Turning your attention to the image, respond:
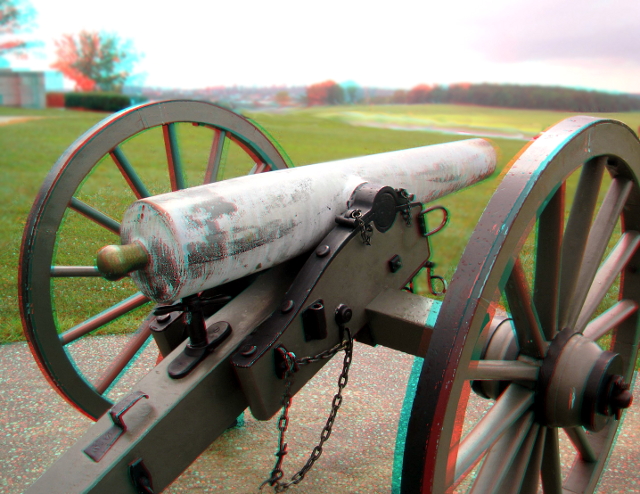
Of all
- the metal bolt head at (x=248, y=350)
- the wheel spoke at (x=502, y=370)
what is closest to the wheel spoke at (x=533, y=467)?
the wheel spoke at (x=502, y=370)

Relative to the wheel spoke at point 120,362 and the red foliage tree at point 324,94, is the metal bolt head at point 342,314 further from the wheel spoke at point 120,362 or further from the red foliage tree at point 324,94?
the wheel spoke at point 120,362

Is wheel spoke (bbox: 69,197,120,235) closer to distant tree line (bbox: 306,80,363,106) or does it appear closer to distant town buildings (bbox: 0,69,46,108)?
distant tree line (bbox: 306,80,363,106)

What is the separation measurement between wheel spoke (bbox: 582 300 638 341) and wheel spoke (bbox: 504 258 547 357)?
375mm

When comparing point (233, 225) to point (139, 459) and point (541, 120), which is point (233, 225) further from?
point (541, 120)

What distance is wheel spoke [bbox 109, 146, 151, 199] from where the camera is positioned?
2.25 metres

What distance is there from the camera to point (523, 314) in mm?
1573

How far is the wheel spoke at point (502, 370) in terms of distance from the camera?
1.37m

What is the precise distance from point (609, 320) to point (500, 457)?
794mm

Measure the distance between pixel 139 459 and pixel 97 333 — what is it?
8.57 ft

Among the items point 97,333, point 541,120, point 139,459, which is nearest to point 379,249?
point 541,120

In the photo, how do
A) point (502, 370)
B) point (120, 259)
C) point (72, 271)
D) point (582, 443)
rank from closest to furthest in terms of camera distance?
point (120, 259), point (502, 370), point (582, 443), point (72, 271)

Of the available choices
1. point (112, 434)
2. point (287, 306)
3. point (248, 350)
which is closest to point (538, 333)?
point (287, 306)

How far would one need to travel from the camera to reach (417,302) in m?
1.86

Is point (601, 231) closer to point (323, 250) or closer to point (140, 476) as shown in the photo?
point (323, 250)
